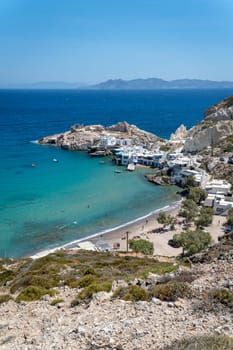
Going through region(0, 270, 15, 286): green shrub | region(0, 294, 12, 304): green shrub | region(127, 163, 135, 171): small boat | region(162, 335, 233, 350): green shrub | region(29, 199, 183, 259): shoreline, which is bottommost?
region(29, 199, 183, 259): shoreline

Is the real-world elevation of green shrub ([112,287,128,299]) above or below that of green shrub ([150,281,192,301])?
below

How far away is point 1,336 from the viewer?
10688 mm

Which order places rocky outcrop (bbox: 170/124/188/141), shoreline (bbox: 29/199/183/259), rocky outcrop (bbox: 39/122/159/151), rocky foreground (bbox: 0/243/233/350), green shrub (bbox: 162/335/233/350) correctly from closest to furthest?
green shrub (bbox: 162/335/233/350)
rocky foreground (bbox: 0/243/233/350)
shoreline (bbox: 29/199/183/259)
rocky outcrop (bbox: 39/122/159/151)
rocky outcrop (bbox: 170/124/188/141)

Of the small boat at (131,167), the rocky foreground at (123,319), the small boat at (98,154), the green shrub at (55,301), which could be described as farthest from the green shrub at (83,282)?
the small boat at (98,154)

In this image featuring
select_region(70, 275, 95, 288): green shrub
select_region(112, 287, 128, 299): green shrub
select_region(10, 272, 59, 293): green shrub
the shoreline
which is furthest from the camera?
the shoreline

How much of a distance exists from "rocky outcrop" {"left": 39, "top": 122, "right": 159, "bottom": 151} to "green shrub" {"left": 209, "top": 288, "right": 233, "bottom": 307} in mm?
69823

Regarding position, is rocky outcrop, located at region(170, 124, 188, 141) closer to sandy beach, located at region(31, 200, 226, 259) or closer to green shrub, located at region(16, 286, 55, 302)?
sandy beach, located at region(31, 200, 226, 259)

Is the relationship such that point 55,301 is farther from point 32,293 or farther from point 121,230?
point 121,230

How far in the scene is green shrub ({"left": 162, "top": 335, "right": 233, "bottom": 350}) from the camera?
25.7 ft

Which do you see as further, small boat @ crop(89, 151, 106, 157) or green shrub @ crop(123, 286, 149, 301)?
small boat @ crop(89, 151, 106, 157)

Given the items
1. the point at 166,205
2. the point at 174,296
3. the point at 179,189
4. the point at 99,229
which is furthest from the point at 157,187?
the point at 174,296

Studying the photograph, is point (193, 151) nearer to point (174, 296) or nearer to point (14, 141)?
point (14, 141)

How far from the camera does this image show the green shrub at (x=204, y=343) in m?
7.85

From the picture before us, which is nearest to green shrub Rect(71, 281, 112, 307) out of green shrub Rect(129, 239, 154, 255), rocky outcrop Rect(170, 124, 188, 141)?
green shrub Rect(129, 239, 154, 255)
